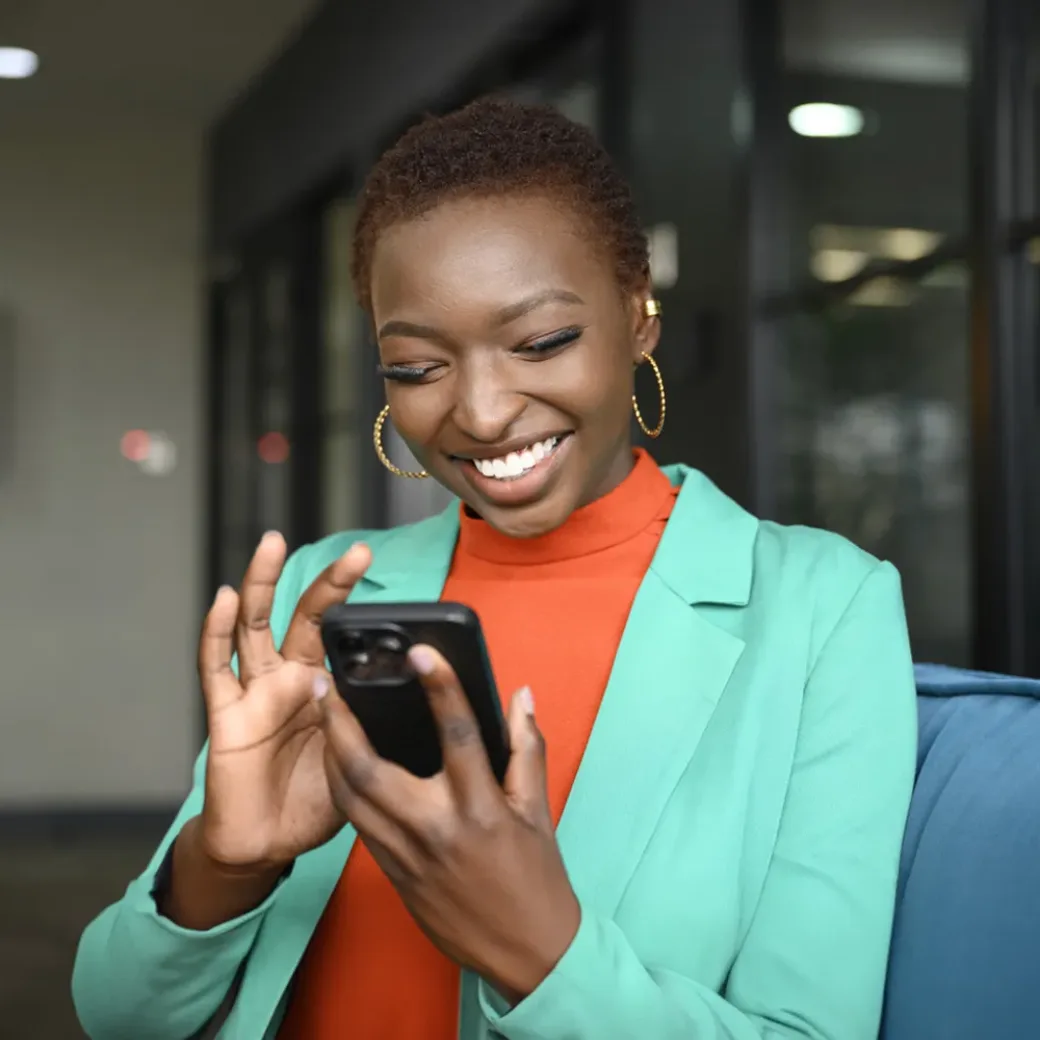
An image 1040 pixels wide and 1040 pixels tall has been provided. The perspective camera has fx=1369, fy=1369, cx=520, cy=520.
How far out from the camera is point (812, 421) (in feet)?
9.36

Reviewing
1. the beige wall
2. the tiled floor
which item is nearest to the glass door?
the tiled floor

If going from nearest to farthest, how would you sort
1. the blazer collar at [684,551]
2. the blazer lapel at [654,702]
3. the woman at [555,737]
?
the woman at [555,737] < the blazer lapel at [654,702] < the blazer collar at [684,551]

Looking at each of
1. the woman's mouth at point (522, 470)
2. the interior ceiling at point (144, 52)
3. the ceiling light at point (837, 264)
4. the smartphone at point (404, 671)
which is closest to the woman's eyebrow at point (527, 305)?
the woman's mouth at point (522, 470)

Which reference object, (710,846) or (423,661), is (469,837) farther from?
(710,846)

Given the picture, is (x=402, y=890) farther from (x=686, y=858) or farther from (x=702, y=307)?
(x=702, y=307)

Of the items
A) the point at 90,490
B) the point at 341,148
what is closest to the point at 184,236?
the point at 90,490

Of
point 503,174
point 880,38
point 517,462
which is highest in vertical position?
point 880,38

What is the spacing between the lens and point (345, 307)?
5.59 metres

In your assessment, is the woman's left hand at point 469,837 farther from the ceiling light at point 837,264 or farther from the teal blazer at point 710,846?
the ceiling light at point 837,264

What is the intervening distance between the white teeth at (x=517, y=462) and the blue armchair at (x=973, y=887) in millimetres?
354

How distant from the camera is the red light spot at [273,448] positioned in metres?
6.08

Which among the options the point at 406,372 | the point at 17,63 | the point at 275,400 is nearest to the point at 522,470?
the point at 406,372

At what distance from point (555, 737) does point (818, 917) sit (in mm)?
264

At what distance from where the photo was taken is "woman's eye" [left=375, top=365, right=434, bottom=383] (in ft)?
3.34
